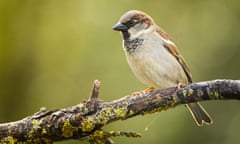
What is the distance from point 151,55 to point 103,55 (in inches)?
138

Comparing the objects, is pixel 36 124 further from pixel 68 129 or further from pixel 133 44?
pixel 133 44

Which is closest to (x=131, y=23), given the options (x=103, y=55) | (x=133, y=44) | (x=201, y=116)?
(x=133, y=44)

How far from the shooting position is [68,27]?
30.8 feet

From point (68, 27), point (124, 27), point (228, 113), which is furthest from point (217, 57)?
point (124, 27)

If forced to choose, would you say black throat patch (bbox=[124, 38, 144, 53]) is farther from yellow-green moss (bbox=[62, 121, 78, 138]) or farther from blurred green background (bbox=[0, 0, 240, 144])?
blurred green background (bbox=[0, 0, 240, 144])

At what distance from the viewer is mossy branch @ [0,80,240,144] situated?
401 cm

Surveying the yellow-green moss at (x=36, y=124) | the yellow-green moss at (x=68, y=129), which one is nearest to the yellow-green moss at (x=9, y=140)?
the yellow-green moss at (x=36, y=124)

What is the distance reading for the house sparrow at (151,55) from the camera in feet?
16.7

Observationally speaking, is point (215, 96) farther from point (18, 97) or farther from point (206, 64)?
point (18, 97)

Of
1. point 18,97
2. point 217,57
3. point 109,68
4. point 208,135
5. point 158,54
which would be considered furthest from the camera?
point 18,97

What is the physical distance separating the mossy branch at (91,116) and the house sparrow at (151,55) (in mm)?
988

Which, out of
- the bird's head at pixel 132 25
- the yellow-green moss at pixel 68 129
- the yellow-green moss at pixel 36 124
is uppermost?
the bird's head at pixel 132 25

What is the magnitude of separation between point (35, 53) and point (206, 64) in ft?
8.65

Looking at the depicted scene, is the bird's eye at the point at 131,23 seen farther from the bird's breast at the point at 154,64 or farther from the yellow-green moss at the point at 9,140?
the yellow-green moss at the point at 9,140
